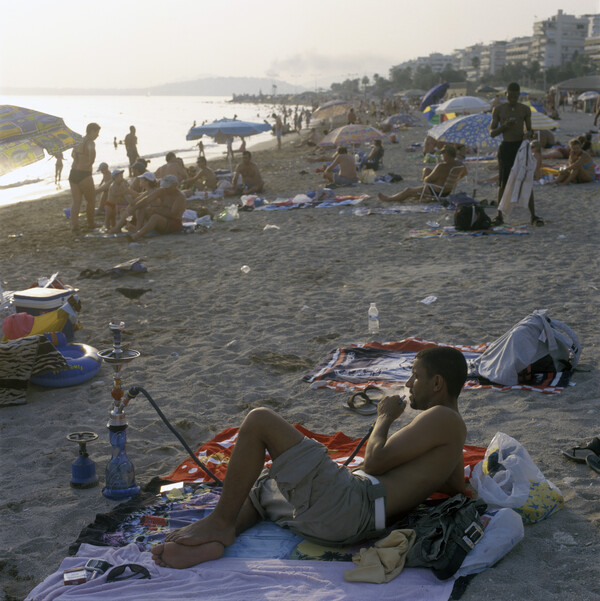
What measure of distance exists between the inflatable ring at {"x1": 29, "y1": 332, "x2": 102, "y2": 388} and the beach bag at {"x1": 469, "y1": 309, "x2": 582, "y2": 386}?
2789 millimetres

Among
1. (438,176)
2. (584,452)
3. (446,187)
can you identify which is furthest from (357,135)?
(584,452)

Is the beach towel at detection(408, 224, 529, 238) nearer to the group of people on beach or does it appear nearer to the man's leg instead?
the group of people on beach

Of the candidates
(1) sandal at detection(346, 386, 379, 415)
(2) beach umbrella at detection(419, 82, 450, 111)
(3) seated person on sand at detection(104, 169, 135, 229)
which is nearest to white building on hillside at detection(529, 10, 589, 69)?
(2) beach umbrella at detection(419, 82, 450, 111)

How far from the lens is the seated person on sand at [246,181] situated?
14.9 meters

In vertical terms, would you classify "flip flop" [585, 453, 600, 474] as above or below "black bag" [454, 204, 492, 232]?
below

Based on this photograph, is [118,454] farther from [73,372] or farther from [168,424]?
[73,372]

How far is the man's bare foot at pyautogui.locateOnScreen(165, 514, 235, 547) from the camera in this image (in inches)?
112

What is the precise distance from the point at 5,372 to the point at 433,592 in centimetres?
343

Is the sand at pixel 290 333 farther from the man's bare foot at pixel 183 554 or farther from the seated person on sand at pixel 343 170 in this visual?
the seated person on sand at pixel 343 170

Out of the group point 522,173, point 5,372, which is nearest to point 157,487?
point 5,372

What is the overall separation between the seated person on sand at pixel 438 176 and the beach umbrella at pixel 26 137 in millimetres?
7047

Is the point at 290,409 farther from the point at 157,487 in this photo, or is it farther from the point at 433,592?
the point at 433,592

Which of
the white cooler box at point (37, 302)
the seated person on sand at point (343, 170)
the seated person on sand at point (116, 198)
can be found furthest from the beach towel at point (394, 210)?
the white cooler box at point (37, 302)

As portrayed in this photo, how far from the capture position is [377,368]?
16.7 ft
